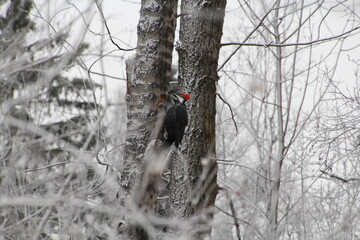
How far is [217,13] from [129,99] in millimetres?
1520

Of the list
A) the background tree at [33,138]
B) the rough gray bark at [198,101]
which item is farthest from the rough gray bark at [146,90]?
the rough gray bark at [198,101]

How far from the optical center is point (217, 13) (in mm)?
4168

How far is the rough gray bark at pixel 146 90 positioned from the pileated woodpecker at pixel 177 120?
885 millimetres

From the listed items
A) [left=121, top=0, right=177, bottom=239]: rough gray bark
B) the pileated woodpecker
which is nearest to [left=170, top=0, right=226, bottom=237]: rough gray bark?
the pileated woodpecker

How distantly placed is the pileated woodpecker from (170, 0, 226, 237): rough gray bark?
0.06 m

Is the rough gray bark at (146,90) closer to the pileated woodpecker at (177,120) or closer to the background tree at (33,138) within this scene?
the background tree at (33,138)

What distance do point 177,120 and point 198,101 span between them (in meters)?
0.29

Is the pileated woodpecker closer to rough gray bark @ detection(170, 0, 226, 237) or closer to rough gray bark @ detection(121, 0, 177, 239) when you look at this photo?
rough gray bark @ detection(170, 0, 226, 237)

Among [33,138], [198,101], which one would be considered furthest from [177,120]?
[33,138]

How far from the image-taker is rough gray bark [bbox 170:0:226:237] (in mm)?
4102

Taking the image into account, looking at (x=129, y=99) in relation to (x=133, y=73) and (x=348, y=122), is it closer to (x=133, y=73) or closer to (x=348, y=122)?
(x=133, y=73)

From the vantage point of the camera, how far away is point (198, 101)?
4125 millimetres

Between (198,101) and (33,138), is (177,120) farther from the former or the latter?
(33,138)

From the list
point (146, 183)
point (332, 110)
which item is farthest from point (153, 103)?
point (332, 110)
